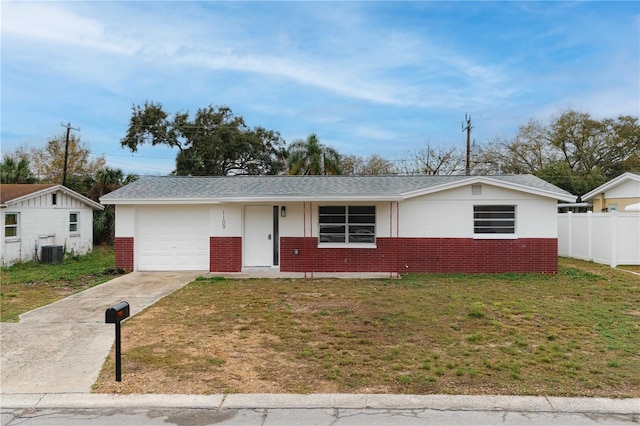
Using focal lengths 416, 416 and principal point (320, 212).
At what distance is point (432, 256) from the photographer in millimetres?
13852

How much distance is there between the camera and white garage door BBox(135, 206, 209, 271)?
47.4 feet

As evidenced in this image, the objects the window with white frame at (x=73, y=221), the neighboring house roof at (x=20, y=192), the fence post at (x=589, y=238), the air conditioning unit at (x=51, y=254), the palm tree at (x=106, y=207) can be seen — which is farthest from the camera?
the palm tree at (x=106, y=207)

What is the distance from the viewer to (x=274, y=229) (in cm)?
1415

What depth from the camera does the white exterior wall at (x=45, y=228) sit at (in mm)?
16328

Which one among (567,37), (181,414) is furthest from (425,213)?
Result: (181,414)

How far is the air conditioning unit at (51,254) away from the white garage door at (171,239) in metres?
5.41

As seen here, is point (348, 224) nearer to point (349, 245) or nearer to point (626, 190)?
point (349, 245)

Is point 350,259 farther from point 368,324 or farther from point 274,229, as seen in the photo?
point 368,324

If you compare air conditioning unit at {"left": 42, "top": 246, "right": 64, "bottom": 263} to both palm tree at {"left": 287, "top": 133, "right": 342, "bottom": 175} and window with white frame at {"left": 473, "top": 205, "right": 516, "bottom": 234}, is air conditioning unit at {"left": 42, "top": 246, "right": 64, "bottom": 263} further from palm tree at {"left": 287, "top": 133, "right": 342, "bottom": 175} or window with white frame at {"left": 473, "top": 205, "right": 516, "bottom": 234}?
window with white frame at {"left": 473, "top": 205, "right": 516, "bottom": 234}

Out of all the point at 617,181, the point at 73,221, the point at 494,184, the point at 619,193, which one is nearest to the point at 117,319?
the point at 494,184

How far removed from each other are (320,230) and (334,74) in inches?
319

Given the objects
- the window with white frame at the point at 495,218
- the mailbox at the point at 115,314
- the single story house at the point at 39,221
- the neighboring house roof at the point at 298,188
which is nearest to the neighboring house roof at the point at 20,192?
the single story house at the point at 39,221

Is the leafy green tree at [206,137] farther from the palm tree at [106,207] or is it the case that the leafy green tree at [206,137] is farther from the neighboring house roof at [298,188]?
the neighboring house roof at [298,188]

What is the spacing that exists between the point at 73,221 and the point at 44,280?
8.10m
